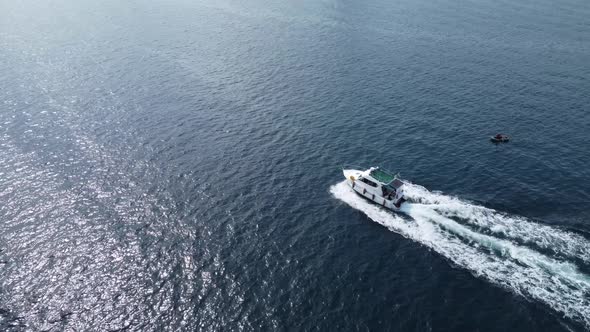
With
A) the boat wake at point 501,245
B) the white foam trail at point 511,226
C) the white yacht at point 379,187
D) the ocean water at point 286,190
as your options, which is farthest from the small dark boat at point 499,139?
the white yacht at point 379,187

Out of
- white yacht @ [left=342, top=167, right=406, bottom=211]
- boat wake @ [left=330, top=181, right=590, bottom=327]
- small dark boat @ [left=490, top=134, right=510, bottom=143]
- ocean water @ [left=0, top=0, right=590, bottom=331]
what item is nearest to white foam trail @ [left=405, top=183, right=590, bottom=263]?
boat wake @ [left=330, top=181, right=590, bottom=327]

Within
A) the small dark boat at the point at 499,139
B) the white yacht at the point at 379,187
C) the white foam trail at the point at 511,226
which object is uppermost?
the white yacht at the point at 379,187

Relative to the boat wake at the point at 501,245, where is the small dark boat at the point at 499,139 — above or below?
below

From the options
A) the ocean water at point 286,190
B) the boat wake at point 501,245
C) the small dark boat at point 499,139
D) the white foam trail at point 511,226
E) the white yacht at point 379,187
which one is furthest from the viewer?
the small dark boat at point 499,139

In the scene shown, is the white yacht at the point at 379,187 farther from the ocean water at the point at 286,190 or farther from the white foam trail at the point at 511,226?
the white foam trail at the point at 511,226

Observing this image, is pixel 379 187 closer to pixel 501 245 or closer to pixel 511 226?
pixel 501 245

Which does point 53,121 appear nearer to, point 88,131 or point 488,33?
point 88,131

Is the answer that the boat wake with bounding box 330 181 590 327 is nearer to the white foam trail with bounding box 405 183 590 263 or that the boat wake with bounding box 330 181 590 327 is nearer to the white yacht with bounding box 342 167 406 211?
the white foam trail with bounding box 405 183 590 263

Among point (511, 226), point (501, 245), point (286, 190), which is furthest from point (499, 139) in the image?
point (286, 190)
